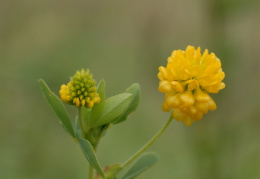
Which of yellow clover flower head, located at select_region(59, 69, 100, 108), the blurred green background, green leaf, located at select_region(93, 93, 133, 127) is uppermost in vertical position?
yellow clover flower head, located at select_region(59, 69, 100, 108)

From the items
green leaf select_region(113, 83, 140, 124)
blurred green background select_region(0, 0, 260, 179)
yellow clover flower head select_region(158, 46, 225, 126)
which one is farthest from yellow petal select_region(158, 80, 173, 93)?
blurred green background select_region(0, 0, 260, 179)

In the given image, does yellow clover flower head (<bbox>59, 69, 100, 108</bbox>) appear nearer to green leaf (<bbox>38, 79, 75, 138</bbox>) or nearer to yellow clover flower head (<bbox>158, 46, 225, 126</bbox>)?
green leaf (<bbox>38, 79, 75, 138</bbox>)

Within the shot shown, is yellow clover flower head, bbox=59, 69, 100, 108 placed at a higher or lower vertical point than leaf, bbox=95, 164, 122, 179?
higher

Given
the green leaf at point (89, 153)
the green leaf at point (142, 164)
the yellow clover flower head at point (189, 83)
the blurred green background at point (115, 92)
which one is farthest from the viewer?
the blurred green background at point (115, 92)

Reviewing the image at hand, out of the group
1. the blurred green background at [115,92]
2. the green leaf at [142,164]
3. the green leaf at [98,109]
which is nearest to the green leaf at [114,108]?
the green leaf at [98,109]

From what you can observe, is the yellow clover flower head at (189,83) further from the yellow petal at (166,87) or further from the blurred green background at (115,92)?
the blurred green background at (115,92)

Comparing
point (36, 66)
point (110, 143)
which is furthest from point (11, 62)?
point (110, 143)

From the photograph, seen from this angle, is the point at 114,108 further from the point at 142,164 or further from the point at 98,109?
the point at 142,164

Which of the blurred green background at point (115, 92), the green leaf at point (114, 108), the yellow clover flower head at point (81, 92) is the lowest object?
the blurred green background at point (115, 92)
